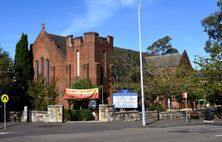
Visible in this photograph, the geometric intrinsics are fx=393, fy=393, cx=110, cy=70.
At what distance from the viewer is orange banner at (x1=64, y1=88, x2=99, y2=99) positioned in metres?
43.1

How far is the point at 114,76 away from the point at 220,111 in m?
15.4

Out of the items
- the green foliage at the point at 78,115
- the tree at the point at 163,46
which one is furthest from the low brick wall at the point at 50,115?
the tree at the point at 163,46

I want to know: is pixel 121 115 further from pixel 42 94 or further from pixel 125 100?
pixel 42 94

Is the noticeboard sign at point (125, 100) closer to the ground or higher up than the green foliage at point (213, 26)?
closer to the ground

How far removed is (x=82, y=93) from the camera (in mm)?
43969

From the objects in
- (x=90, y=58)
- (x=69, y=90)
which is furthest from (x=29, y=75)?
(x=69, y=90)

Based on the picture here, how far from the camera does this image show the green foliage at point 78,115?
37844 mm

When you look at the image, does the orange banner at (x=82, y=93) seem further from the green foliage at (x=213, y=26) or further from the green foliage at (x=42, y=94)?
the green foliage at (x=213, y=26)

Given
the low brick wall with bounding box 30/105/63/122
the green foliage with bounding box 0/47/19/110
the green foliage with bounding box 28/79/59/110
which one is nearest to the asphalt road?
the low brick wall with bounding box 30/105/63/122

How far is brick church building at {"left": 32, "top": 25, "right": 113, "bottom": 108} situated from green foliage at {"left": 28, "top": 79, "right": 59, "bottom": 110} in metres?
8.94

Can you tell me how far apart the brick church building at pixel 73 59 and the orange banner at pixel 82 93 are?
7141 mm

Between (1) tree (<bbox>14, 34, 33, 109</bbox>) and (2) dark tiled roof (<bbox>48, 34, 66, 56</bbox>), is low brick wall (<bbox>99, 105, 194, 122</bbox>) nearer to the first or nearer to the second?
(1) tree (<bbox>14, 34, 33, 109</bbox>)

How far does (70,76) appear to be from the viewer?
55.0 m

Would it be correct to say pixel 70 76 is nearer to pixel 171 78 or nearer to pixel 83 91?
pixel 83 91
